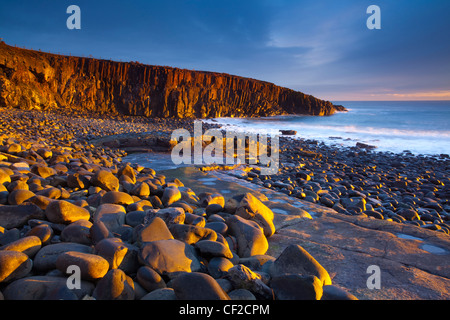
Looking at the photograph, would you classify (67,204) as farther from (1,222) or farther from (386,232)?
(386,232)

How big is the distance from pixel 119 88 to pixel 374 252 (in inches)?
1216

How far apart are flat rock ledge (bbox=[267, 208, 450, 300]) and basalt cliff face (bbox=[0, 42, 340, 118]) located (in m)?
21.6

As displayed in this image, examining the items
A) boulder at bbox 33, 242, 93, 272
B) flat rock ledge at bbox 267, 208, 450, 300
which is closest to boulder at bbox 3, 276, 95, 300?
boulder at bbox 33, 242, 93, 272

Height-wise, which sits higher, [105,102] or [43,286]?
[105,102]

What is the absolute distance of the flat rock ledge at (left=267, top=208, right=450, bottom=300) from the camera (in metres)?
1.52

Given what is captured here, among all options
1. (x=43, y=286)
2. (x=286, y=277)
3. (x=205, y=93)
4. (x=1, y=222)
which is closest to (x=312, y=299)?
(x=286, y=277)

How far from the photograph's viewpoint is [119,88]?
1127 inches

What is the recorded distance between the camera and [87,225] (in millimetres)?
1630

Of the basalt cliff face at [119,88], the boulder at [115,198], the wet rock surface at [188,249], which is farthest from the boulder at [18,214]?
the basalt cliff face at [119,88]

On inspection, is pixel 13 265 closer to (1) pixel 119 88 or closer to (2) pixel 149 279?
(2) pixel 149 279

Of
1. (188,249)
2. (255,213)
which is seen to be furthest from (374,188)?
(188,249)

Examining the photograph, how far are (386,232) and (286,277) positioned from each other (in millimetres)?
1716

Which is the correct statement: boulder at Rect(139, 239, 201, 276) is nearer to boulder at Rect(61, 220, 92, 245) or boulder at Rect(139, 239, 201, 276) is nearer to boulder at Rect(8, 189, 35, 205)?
boulder at Rect(61, 220, 92, 245)

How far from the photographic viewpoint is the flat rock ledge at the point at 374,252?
1.52 metres
